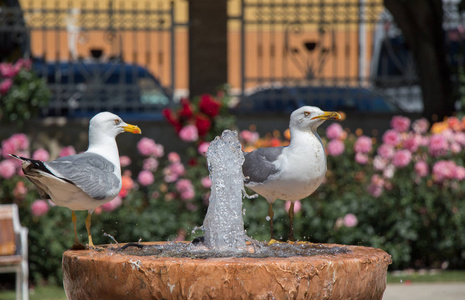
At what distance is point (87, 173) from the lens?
3373 mm

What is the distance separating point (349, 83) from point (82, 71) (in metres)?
3.47

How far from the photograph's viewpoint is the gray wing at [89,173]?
3.33 meters

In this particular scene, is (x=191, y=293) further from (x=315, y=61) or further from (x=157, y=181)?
(x=315, y=61)

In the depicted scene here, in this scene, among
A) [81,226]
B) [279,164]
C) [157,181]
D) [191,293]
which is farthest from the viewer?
[157,181]

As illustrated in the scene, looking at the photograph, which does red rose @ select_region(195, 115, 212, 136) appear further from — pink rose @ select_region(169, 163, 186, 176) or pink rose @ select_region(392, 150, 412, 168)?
pink rose @ select_region(392, 150, 412, 168)

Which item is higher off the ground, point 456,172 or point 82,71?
point 82,71

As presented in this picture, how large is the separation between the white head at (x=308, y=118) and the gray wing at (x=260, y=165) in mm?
167

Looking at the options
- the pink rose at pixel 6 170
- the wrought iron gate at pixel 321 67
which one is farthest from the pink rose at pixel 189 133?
the wrought iron gate at pixel 321 67

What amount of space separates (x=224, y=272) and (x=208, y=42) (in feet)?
23.6

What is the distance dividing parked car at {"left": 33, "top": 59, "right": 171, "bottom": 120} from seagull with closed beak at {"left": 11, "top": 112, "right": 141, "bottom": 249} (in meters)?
5.72

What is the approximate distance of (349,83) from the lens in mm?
10094

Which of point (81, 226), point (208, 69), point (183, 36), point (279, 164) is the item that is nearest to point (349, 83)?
point (208, 69)

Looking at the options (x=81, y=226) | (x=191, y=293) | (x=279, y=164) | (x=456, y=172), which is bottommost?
(x=81, y=226)

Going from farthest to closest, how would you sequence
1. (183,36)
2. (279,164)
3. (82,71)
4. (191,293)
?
(183,36) < (82,71) < (279,164) < (191,293)
